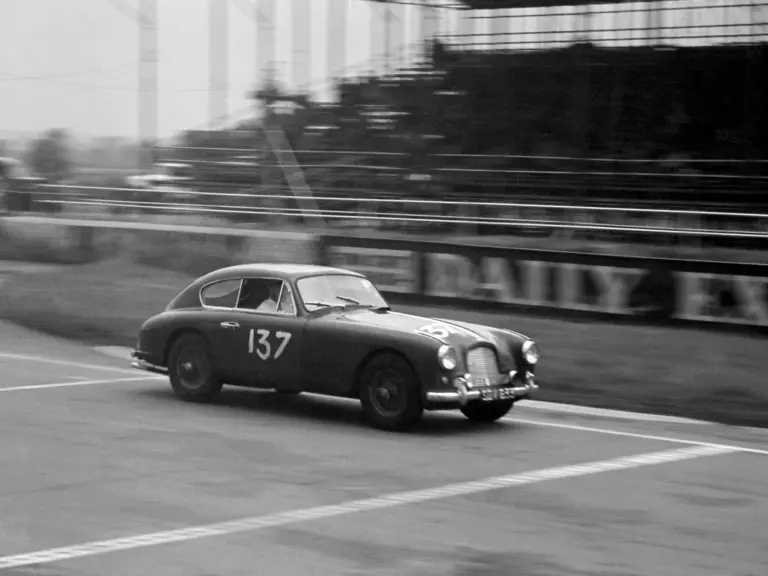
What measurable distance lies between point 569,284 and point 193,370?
608 centimetres

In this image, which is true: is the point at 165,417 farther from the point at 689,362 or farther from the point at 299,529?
the point at 689,362

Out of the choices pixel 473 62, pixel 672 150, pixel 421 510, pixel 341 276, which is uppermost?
pixel 473 62

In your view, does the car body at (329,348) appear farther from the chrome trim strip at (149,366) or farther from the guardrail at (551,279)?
the guardrail at (551,279)

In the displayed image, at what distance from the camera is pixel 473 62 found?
3403 cm

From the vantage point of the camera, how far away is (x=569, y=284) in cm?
1584

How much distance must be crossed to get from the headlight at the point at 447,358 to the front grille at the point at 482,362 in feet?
0.60

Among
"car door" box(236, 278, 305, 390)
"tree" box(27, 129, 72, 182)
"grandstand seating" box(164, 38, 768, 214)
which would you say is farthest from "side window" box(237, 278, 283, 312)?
"tree" box(27, 129, 72, 182)

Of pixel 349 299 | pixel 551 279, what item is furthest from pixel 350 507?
pixel 551 279

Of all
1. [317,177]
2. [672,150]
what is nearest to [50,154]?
[317,177]

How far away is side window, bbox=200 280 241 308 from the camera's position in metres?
11.4

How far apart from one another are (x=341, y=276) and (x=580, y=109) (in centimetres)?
2068

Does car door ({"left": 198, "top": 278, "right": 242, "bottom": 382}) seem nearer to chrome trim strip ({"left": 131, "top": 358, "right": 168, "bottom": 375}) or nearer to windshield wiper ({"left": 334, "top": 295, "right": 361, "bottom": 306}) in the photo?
chrome trim strip ({"left": 131, "top": 358, "right": 168, "bottom": 375})

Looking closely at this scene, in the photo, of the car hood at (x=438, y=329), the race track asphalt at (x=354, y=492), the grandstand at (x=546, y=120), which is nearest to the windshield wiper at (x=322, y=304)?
the car hood at (x=438, y=329)

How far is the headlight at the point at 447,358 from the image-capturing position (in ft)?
32.0
